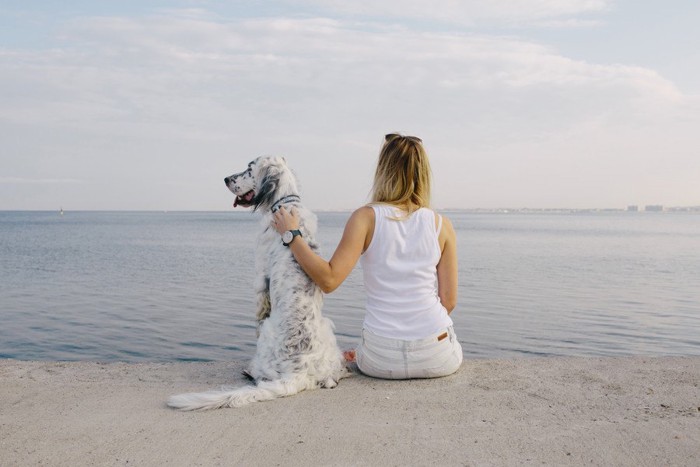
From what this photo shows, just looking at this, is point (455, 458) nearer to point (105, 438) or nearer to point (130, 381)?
point (105, 438)

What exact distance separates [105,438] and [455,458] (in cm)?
218

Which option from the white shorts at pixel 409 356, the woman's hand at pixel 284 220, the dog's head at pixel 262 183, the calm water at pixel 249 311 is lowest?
A: the calm water at pixel 249 311

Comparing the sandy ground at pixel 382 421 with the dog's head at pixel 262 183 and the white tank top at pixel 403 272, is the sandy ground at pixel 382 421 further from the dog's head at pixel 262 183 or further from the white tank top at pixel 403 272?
the dog's head at pixel 262 183

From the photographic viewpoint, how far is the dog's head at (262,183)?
5.15 metres

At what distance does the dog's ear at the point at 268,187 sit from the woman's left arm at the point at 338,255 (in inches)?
23.2

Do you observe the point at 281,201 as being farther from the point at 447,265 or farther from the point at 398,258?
the point at 447,265

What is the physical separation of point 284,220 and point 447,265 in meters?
1.37

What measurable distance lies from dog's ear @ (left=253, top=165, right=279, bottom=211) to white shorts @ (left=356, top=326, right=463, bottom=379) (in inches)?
52.4

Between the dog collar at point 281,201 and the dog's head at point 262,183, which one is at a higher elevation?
the dog's head at point 262,183

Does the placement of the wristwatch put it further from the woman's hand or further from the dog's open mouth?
the dog's open mouth

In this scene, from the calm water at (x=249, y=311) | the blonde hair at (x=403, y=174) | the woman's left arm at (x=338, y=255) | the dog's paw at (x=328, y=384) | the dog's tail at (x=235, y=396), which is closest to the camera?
the dog's tail at (x=235, y=396)

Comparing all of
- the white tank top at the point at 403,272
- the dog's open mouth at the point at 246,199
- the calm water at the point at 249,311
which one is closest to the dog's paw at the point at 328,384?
the white tank top at the point at 403,272

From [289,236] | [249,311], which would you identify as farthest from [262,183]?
[249,311]

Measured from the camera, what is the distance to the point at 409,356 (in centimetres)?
499
